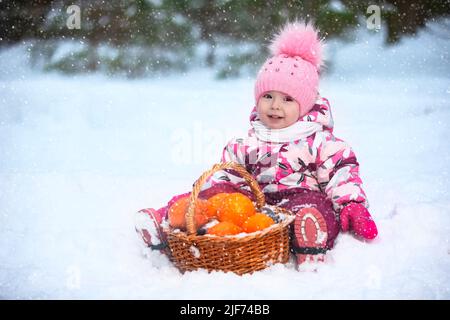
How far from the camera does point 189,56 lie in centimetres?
271

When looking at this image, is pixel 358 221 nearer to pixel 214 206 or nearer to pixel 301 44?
pixel 214 206

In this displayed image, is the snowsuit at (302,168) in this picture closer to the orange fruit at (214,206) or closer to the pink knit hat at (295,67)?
the pink knit hat at (295,67)

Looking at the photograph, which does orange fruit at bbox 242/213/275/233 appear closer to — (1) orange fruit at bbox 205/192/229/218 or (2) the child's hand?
Answer: (1) orange fruit at bbox 205/192/229/218

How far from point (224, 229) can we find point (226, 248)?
46 mm

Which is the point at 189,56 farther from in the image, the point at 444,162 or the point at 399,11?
the point at 444,162

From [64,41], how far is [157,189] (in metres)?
0.89

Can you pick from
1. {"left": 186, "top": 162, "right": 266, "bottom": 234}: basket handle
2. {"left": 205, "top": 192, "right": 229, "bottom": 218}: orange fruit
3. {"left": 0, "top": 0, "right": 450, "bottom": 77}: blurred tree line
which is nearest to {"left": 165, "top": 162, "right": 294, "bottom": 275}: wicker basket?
{"left": 186, "top": 162, "right": 266, "bottom": 234}: basket handle

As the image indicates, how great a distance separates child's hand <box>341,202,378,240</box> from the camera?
1339 mm

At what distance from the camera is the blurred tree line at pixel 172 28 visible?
2156 mm

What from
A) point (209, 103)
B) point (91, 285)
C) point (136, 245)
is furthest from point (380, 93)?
point (91, 285)

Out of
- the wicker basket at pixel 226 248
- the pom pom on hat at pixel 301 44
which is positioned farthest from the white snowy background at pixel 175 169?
the pom pom on hat at pixel 301 44

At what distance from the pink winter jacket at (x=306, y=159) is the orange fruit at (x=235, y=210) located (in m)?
0.23

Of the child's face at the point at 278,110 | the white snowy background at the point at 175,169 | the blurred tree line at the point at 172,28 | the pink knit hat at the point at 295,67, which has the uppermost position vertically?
the blurred tree line at the point at 172,28

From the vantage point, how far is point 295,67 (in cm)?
150
